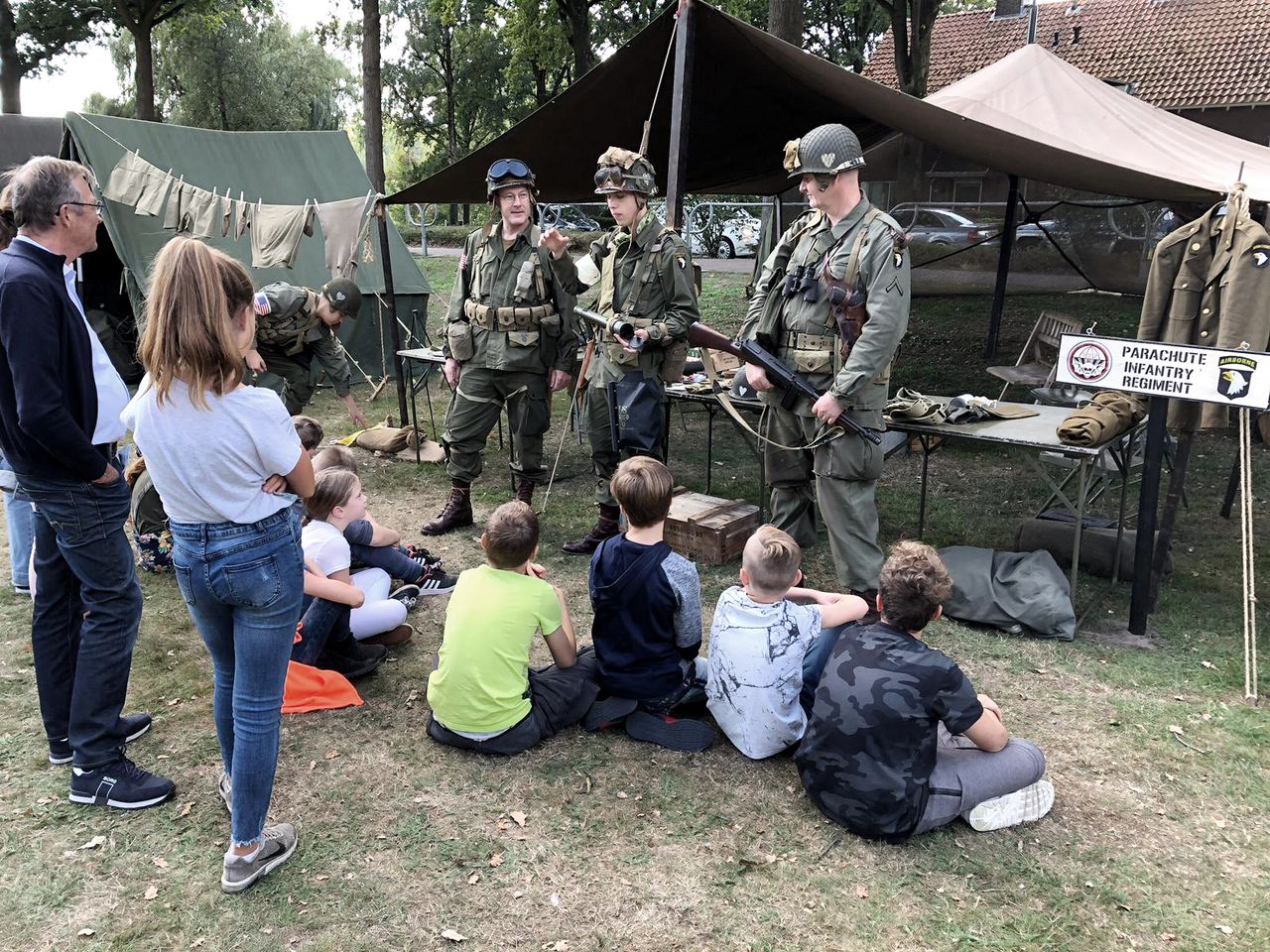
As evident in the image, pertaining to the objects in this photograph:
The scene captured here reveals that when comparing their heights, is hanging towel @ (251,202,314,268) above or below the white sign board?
above

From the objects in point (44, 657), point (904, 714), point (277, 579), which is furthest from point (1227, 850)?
point (44, 657)

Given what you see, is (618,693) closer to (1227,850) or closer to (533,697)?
(533,697)

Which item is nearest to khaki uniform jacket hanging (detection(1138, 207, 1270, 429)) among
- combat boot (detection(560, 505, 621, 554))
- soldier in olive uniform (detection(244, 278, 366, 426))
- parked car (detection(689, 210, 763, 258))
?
combat boot (detection(560, 505, 621, 554))

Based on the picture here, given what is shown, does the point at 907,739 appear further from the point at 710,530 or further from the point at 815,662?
the point at 710,530

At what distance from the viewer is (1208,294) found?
4.09 metres

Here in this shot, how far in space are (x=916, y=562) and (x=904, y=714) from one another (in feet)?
1.45

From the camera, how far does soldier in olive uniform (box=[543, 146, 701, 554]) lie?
188 inches

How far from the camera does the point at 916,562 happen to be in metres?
2.63

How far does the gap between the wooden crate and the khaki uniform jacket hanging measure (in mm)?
2207

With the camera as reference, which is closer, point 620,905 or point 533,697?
point 620,905

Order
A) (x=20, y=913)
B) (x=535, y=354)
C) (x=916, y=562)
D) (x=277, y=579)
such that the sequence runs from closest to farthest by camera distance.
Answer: (x=277, y=579) → (x=20, y=913) → (x=916, y=562) → (x=535, y=354)

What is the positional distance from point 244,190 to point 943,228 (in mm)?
8157

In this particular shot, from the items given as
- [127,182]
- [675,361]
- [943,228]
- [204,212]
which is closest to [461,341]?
[675,361]

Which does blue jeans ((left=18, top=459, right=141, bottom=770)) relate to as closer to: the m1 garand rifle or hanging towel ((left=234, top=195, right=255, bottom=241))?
the m1 garand rifle
